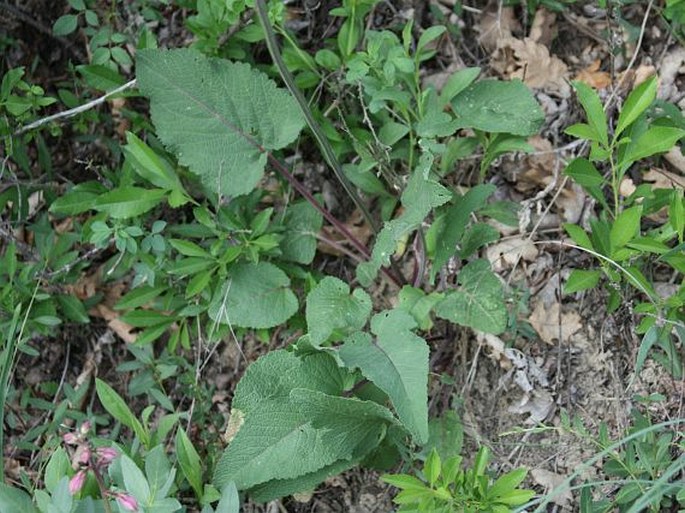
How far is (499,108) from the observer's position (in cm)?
249

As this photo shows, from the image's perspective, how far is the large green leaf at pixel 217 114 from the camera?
2502mm

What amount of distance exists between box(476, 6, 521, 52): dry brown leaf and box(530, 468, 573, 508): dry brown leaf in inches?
53.1

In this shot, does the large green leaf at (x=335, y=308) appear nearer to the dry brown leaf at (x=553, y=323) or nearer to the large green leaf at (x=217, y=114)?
the large green leaf at (x=217, y=114)

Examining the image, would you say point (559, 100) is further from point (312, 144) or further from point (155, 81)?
point (155, 81)

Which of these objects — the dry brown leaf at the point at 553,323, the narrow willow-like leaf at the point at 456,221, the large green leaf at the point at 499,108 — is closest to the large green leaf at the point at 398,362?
the narrow willow-like leaf at the point at 456,221

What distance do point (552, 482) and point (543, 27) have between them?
1414 millimetres

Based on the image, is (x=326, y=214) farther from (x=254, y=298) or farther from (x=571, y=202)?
(x=571, y=202)

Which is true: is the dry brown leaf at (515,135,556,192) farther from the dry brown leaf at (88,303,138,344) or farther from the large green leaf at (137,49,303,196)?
the dry brown leaf at (88,303,138,344)

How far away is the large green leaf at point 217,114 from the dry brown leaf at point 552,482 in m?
1.11

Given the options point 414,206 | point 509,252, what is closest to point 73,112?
point 414,206

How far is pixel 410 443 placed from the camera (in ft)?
7.91

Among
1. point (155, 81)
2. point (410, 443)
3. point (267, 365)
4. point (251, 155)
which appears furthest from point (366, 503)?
point (155, 81)

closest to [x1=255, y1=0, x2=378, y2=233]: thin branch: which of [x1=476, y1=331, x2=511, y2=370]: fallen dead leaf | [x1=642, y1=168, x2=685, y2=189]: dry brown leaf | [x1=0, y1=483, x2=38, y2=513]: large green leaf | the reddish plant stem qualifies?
the reddish plant stem

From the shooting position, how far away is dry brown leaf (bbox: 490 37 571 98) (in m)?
2.82
